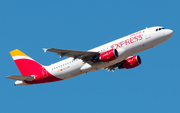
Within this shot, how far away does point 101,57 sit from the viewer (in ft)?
144

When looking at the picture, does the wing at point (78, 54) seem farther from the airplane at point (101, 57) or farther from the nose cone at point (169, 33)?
the nose cone at point (169, 33)

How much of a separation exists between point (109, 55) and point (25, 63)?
16.8 m

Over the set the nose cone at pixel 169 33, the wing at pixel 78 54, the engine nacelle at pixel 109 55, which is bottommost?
the engine nacelle at pixel 109 55

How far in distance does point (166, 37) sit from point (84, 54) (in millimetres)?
12391

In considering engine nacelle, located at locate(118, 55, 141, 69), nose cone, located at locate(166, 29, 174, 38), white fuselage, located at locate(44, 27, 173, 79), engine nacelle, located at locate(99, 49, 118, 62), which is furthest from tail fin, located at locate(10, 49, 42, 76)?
nose cone, located at locate(166, 29, 174, 38)

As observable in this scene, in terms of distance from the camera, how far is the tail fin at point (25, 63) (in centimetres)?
5097

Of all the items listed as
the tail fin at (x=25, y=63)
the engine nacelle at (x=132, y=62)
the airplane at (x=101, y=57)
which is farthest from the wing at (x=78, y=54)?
the tail fin at (x=25, y=63)

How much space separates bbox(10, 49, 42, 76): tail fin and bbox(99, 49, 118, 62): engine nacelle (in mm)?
12488

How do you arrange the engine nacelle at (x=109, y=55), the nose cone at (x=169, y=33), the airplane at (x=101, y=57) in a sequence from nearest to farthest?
the engine nacelle at (x=109, y=55) → the airplane at (x=101, y=57) → the nose cone at (x=169, y=33)

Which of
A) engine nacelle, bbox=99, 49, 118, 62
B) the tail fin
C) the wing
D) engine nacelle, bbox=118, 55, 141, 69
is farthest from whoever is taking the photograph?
the tail fin

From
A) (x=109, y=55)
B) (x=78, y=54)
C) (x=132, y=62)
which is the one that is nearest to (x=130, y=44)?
(x=109, y=55)

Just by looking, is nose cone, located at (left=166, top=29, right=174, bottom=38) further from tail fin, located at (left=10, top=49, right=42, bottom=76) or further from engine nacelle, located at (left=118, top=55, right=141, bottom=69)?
tail fin, located at (left=10, top=49, right=42, bottom=76)

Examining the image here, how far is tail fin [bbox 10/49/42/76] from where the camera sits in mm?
50969

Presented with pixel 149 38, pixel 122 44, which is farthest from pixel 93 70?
pixel 149 38
